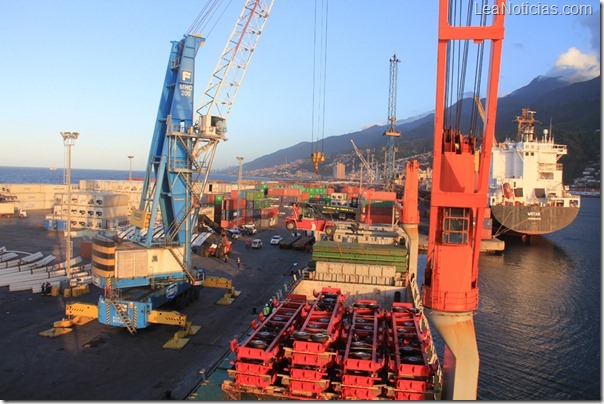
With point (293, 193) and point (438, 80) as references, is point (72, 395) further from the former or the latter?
point (293, 193)

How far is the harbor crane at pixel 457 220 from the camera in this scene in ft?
37.6

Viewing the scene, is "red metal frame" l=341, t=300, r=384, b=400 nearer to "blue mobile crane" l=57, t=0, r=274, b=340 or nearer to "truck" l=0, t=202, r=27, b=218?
"blue mobile crane" l=57, t=0, r=274, b=340

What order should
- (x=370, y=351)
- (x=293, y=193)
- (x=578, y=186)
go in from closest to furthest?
(x=370, y=351)
(x=293, y=193)
(x=578, y=186)

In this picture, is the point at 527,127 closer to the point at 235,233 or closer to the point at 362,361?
the point at 235,233

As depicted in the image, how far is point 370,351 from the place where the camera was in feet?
45.2

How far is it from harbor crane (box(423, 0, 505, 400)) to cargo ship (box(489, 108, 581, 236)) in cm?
5573

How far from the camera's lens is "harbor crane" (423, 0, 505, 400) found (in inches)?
452

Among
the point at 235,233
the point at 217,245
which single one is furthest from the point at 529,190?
the point at 217,245

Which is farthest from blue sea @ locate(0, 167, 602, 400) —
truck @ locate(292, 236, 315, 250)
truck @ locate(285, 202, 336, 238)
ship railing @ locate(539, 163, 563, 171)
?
ship railing @ locate(539, 163, 563, 171)

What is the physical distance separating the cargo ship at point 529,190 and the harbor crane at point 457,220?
183ft

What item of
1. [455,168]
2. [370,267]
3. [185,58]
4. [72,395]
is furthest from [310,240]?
[455,168]

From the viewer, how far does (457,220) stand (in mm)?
12211

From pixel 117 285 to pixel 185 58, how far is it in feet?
44.8

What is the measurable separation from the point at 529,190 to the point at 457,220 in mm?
65157
